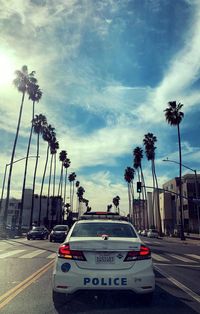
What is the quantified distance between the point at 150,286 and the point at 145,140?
69254 millimetres

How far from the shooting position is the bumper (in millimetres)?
6254

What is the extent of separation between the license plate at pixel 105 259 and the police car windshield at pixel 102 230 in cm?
88

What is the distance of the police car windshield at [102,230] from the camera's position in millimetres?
7348

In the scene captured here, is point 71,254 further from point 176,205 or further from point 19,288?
point 176,205

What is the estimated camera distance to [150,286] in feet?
21.2

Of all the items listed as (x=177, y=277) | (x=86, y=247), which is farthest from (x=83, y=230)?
(x=177, y=277)

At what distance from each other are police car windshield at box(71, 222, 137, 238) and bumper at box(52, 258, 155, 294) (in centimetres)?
98

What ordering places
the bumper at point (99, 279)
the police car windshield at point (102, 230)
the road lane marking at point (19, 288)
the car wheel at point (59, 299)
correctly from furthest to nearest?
the police car windshield at point (102, 230), the road lane marking at point (19, 288), the car wheel at point (59, 299), the bumper at point (99, 279)

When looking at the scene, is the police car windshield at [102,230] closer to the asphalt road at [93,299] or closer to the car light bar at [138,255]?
the car light bar at [138,255]

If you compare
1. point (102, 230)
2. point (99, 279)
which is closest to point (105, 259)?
point (99, 279)

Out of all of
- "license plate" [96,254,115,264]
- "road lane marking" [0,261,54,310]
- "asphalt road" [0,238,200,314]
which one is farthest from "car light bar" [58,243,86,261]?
"road lane marking" [0,261,54,310]

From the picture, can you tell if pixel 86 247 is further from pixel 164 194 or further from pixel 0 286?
pixel 164 194

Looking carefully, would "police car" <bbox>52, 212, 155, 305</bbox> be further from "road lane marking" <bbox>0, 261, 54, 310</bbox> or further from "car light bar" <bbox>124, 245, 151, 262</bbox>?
"road lane marking" <bbox>0, 261, 54, 310</bbox>

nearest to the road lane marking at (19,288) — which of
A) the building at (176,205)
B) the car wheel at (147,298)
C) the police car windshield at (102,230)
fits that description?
the police car windshield at (102,230)
